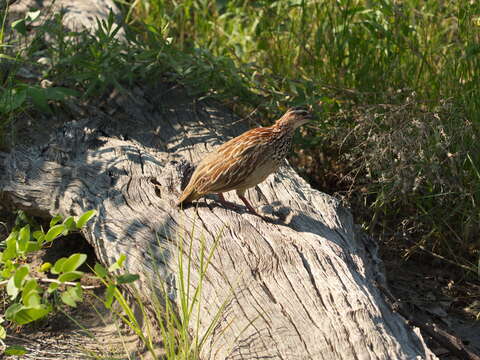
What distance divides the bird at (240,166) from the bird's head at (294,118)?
114 millimetres

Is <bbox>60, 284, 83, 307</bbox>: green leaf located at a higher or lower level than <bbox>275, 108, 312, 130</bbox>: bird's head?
lower

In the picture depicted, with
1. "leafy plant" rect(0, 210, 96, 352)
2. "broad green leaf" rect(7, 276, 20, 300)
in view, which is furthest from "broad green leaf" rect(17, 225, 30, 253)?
"broad green leaf" rect(7, 276, 20, 300)

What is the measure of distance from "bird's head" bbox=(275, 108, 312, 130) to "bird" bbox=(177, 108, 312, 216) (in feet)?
0.37

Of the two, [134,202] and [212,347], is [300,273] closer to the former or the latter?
[212,347]

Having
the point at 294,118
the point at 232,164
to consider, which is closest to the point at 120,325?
the point at 232,164

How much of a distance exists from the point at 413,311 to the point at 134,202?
2176 millimetres

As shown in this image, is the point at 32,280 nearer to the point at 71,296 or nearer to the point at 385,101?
the point at 71,296

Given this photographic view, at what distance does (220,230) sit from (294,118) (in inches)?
48.1

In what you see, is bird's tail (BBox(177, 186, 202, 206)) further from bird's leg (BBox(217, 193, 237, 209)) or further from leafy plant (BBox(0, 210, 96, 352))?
leafy plant (BBox(0, 210, 96, 352))

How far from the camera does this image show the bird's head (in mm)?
5219

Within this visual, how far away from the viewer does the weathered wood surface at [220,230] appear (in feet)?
11.8

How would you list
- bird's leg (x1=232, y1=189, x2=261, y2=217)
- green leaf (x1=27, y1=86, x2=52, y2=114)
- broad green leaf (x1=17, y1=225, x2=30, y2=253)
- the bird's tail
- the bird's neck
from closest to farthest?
broad green leaf (x1=17, y1=225, x2=30, y2=253), the bird's tail, bird's leg (x1=232, y1=189, x2=261, y2=217), the bird's neck, green leaf (x1=27, y1=86, x2=52, y2=114)

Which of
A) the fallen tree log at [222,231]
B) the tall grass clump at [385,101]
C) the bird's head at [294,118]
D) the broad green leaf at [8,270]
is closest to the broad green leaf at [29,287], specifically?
the broad green leaf at [8,270]

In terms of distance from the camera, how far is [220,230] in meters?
4.48
